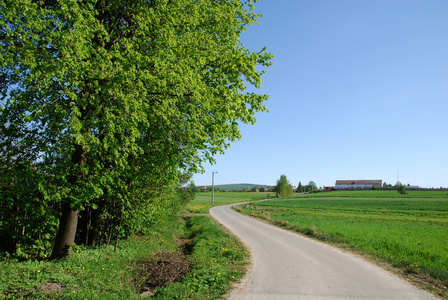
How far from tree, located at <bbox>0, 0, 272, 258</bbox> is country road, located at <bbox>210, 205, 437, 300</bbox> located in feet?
15.3

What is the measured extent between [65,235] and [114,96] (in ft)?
16.7

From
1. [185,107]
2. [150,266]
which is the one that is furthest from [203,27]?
[150,266]

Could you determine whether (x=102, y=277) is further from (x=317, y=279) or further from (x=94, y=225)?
(x=317, y=279)

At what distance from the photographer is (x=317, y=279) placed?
342 inches

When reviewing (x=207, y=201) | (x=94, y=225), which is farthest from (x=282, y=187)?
(x=94, y=225)

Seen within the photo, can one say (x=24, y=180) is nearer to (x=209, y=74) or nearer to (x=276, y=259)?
(x=209, y=74)

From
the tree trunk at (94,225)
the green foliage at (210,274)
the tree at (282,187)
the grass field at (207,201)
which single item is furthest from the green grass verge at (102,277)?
the tree at (282,187)

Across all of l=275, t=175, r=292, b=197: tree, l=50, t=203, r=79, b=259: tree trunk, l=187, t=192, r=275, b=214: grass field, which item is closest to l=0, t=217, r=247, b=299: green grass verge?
l=50, t=203, r=79, b=259: tree trunk

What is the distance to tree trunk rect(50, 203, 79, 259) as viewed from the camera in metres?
8.97

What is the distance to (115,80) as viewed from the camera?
7.27m

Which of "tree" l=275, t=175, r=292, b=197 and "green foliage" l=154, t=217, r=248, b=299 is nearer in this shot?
"green foliage" l=154, t=217, r=248, b=299

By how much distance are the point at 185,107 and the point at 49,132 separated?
→ 13.3 ft

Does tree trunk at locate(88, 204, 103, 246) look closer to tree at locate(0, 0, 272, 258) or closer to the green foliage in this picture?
tree at locate(0, 0, 272, 258)

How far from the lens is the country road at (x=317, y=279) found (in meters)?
7.30
